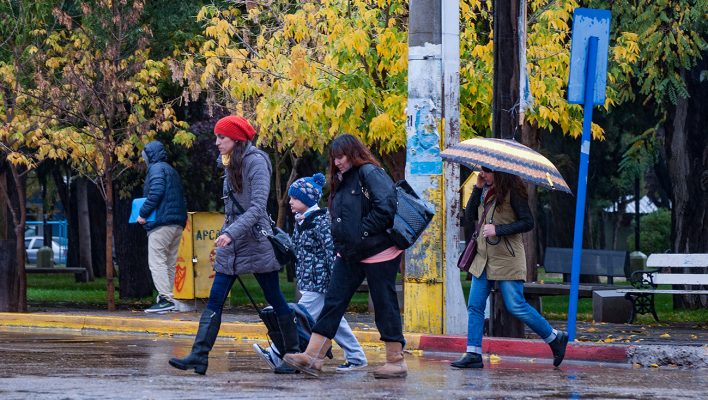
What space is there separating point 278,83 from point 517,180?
7.49m

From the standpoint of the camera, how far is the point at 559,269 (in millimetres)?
25422

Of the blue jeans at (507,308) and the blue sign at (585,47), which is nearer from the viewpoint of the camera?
the blue jeans at (507,308)

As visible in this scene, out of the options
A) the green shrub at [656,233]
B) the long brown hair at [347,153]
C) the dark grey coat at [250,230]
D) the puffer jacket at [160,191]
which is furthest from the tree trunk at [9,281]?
the green shrub at [656,233]

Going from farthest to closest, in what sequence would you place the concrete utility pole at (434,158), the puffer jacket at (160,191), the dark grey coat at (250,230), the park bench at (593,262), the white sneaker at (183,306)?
1. the park bench at (593,262)
2. the white sneaker at (183,306)
3. the puffer jacket at (160,191)
4. the concrete utility pole at (434,158)
5. the dark grey coat at (250,230)

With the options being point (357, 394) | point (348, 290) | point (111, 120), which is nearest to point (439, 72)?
point (348, 290)

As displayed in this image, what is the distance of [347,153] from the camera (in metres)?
10.0

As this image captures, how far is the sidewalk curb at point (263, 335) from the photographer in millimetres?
12109

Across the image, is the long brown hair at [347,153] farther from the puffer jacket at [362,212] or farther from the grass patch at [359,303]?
the grass patch at [359,303]

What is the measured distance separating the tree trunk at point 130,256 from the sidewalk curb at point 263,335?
722 centimetres

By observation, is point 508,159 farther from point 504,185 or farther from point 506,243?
point 506,243

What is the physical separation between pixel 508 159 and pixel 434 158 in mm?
2804

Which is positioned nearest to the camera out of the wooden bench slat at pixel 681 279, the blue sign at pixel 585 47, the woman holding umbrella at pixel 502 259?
the woman holding umbrella at pixel 502 259

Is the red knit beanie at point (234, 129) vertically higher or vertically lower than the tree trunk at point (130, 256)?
higher

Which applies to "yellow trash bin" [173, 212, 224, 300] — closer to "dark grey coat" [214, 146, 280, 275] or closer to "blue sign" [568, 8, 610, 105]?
"blue sign" [568, 8, 610, 105]
